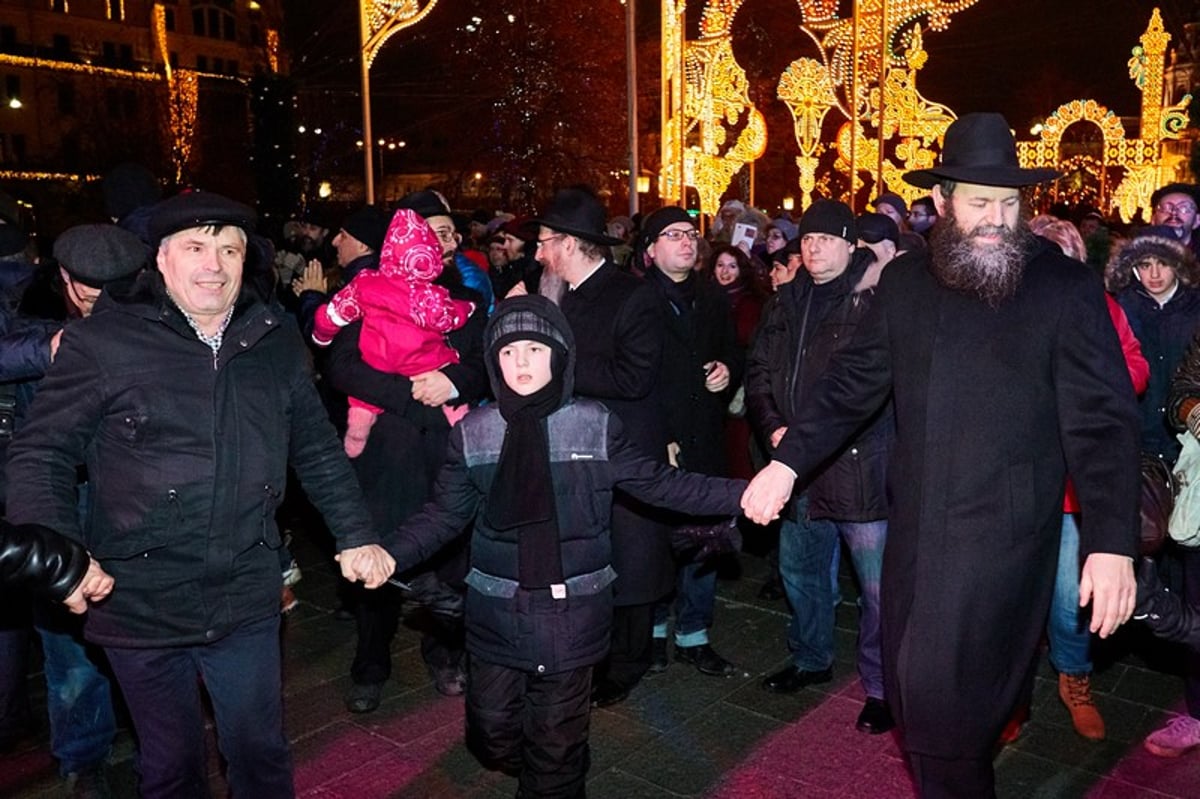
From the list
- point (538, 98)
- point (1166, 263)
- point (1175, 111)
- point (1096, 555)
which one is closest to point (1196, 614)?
point (1096, 555)

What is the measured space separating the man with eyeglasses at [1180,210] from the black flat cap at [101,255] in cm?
622

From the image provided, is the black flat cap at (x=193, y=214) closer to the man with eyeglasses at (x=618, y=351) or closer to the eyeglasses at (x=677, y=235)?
the man with eyeglasses at (x=618, y=351)

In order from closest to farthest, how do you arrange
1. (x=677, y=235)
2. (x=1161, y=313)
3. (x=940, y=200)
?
(x=940, y=200)
(x=1161, y=313)
(x=677, y=235)

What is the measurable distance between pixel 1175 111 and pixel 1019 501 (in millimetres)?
25599

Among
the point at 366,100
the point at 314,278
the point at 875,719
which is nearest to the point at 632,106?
the point at 366,100

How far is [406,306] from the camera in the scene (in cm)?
483

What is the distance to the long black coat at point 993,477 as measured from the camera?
10.6 ft

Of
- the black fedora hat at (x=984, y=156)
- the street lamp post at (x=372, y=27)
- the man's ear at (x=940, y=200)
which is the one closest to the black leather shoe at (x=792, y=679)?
the man's ear at (x=940, y=200)

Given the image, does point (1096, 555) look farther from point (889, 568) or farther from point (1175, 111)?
point (1175, 111)

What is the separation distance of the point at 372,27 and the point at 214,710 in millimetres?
10504

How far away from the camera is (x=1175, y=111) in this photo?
2498 centimetres

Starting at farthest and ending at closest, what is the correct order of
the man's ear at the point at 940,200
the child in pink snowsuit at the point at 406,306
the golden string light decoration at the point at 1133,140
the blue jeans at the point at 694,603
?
the golden string light decoration at the point at 1133,140 < the blue jeans at the point at 694,603 < the child in pink snowsuit at the point at 406,306 < the man's ear at the point at 940,200

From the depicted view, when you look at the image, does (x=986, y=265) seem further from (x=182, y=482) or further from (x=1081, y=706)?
(x=1081, y=706)

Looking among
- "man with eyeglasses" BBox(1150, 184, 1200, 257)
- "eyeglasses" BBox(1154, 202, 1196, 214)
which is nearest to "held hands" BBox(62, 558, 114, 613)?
"man with eyeglasses" BBox(1150, 184, 1200, 257)
